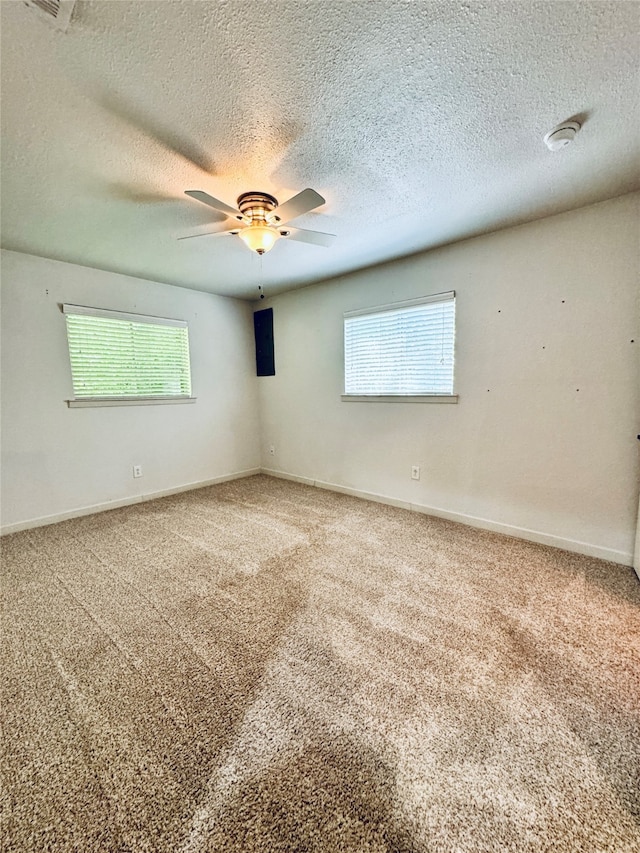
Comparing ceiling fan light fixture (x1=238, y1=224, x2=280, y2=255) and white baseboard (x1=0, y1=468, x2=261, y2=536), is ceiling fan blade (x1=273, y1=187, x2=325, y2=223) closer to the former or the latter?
ceiling fan light fixture (x1=238, y1=224, x2=280, y2=255)

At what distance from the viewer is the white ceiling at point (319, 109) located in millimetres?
1029

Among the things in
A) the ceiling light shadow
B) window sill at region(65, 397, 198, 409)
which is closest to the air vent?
the ceiling light shadow

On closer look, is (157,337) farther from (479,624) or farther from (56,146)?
(479,624)

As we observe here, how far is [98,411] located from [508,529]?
3876 millimetres

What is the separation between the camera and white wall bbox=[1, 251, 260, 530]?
276cm

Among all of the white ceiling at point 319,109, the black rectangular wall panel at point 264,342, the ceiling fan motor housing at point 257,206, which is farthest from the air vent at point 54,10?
the black rectangular wall panel at point 264,342

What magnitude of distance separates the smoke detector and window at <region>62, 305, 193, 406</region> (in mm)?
3482

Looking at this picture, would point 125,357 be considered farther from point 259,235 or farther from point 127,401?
point 259,235

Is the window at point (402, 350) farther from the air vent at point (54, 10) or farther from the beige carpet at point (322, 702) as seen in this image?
the air vent at point (54, 10)

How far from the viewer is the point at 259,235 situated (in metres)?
1.90

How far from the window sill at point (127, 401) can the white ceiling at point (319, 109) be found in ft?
4.63

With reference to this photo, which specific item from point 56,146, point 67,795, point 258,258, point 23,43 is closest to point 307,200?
point 23,43

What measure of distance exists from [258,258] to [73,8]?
6.44 feet

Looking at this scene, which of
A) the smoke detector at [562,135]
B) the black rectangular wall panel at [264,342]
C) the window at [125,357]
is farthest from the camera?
the black rectangular wall panel at [264,342]
